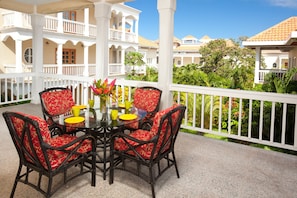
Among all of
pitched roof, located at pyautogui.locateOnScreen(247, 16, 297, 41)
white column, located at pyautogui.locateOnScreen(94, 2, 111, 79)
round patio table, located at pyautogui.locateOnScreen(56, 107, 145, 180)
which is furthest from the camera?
pitched roof, located at pyautogui.locateOnScreen(247, 16, 297, 41)

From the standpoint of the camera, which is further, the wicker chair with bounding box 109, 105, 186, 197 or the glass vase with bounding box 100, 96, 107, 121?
the glass vase with bounding box 100, 96, 107, 121

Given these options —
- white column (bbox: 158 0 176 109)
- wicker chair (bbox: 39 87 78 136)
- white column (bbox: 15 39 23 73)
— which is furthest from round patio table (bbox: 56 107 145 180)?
white column (bbox: 15 39 23 73)

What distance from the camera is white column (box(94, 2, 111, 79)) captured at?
552cm

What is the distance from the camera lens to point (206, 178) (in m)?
2.98

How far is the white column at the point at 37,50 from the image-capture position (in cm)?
708

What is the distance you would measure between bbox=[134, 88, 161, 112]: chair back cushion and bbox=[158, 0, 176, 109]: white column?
21.2 inches

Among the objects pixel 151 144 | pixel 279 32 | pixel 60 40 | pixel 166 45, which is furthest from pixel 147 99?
pixel 279 32

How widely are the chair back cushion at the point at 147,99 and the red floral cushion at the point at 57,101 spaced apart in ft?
3.56

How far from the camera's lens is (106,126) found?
283 centimetres

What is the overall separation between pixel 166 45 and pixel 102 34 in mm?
1697

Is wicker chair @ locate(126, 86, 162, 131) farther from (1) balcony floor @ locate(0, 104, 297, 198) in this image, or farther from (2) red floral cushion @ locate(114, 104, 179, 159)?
(2) red floral cushion @ locate(114, 104, 179, 159)

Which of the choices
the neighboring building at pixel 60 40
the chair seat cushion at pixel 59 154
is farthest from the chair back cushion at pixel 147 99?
the neighboring building at pixel 60 40

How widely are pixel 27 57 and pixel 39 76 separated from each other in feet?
20.2

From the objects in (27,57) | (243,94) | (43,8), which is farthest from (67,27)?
(243,94)
